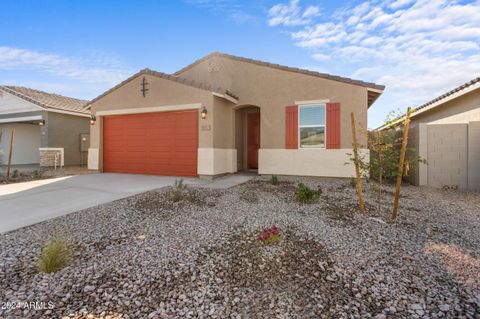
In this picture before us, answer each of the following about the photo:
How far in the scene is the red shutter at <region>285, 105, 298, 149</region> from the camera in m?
8.81

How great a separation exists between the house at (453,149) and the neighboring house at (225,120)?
1.99 metres

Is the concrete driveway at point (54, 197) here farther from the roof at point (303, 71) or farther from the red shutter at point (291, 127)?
the roof at point (303, 71)

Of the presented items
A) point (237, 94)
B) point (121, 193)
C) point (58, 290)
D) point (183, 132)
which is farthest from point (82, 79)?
point (58, 290)

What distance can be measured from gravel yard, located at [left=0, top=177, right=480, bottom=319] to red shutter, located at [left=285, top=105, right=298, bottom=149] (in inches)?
173

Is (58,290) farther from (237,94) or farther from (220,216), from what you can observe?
(237,94)

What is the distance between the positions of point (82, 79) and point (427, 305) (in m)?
17.4

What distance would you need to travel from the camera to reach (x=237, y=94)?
32.0ft

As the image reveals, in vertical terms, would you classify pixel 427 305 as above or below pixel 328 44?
below

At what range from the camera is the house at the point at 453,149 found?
7172mm

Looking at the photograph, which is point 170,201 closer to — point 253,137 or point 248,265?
point 248,265

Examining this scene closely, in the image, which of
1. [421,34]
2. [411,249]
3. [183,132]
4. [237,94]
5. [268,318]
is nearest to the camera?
[268,318]

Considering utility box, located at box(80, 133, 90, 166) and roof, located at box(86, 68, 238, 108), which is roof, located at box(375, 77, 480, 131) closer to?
roof, located at box(86, 68, 238, 108)

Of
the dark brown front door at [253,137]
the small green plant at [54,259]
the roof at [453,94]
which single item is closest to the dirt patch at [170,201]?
the small green plant at [54,259]

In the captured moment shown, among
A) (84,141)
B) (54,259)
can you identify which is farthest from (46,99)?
(54,259)
